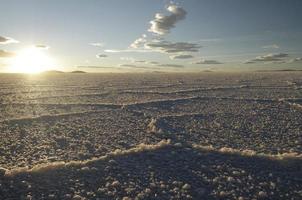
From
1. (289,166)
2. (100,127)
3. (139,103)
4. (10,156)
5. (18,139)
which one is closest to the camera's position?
(289,166)

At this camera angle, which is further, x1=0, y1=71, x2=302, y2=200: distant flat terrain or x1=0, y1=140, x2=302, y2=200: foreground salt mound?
x1=0, y1=71, x2=302, y2=200: distant flat terrain

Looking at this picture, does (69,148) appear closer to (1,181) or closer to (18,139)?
(18,139)

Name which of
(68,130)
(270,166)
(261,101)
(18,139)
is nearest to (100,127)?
(68,130)

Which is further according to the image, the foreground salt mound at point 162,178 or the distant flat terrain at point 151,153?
the distant flat terrain at point 151,153

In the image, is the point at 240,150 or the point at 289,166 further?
the point at 240,150

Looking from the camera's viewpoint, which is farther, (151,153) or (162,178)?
(151,153)

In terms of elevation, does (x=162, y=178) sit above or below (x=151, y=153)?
below

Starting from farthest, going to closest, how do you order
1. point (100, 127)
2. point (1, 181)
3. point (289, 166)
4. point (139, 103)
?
point (139, 103), point (100, 127), point (289, 166), point (1, 181)

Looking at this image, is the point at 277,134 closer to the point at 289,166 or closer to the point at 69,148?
the point at 289,166
